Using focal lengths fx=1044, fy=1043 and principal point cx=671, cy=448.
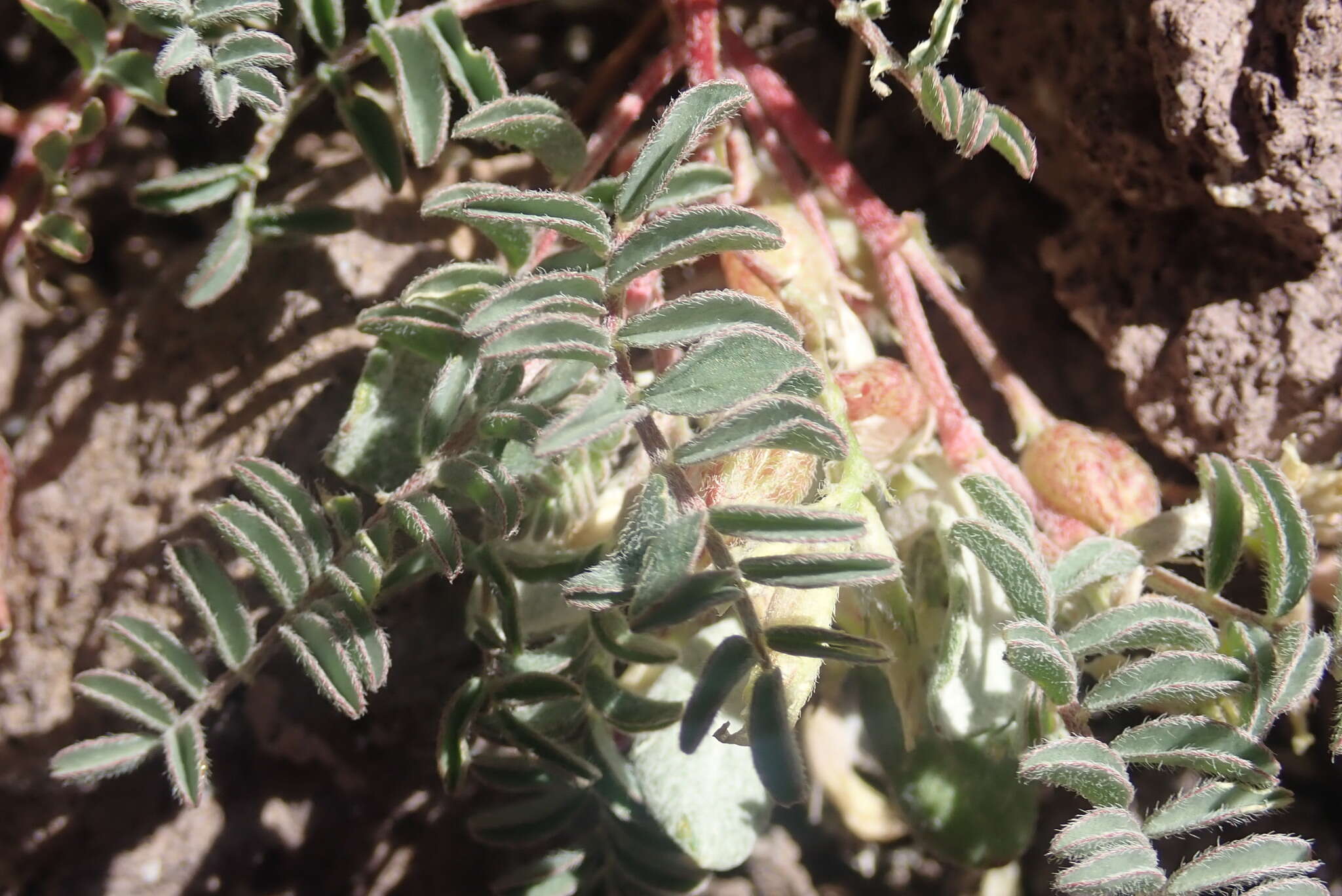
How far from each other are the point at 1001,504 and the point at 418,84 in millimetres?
960

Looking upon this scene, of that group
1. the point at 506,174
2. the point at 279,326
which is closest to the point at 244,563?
the point at 279,326

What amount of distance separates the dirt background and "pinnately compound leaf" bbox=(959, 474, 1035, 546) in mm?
643

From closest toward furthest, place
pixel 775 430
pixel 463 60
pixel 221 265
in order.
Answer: pixel 775 430 → pixel 463 60 → pixel 221 265

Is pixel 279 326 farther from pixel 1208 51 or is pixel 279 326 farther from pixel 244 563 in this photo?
pixel 1208 51

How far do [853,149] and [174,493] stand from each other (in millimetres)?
1479

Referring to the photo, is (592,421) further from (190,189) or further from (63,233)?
(63,233)

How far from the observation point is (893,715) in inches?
63.9

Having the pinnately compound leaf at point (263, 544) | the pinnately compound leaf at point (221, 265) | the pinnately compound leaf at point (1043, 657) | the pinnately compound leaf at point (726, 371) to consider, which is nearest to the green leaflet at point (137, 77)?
the pinnately compound leaf at point (221, 265)

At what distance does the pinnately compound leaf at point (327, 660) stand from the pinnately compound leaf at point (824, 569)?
0.51 m

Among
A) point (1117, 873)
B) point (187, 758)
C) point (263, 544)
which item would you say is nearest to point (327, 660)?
point (263, 544)

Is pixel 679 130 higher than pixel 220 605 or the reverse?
higher

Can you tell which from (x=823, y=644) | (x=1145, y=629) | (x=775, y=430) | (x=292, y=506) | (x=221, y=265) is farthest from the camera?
(x=221, y=265)

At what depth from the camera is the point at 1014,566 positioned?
1218 mm

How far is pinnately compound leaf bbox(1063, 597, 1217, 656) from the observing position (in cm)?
124
